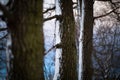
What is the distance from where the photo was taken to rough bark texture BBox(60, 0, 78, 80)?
6262mm

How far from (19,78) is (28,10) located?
0.95 metres

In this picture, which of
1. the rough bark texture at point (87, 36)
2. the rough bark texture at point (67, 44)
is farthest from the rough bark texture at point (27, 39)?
the rough bark texture at point (87, 36)

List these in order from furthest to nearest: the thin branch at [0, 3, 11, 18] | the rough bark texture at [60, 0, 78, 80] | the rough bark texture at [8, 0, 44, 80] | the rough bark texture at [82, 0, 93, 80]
Answer: the rough bark texture at [82, 0, 93, 80] → the rough bark texture at [60, 0, 78, 80] → the rough bark texture at [8, 0, 44, 80] → the thin branch at [0, 3, 11, 18]

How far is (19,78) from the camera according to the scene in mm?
3660

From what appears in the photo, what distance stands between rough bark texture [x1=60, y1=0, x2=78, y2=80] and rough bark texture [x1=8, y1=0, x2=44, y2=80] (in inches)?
94.7

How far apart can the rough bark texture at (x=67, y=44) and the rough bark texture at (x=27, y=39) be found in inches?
94.7

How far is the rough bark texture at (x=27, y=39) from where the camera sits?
11.7 feet

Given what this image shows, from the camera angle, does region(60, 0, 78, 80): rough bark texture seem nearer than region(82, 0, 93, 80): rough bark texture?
Yes

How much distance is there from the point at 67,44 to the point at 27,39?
2720 millimetres

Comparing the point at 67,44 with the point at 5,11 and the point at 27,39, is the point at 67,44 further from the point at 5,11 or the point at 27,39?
the point at 5,11

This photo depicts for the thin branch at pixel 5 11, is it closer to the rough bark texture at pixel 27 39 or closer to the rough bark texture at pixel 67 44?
the rough bark texture at pixel 27 39

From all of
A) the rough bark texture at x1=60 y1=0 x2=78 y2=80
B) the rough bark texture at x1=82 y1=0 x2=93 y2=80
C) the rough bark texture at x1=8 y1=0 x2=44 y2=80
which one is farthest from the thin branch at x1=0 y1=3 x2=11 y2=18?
the rough bark texture at x1=82 y1=0 x2=93 y2=80

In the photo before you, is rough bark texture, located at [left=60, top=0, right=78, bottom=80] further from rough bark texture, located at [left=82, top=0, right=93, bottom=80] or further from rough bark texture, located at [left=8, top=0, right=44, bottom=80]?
rough bark texture, located at [left=8, top=0, right=44, bottom=80]

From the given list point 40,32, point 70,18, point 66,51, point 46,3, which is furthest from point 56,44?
point 40,32
